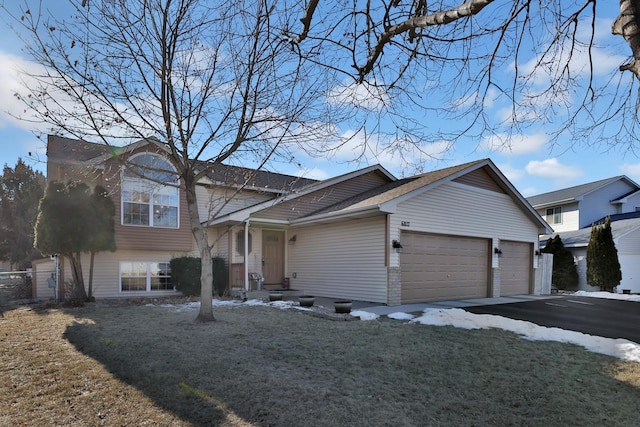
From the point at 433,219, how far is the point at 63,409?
36.7 ft

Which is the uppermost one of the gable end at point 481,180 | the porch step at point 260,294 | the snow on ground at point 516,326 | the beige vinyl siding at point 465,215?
the gable end at point 481,180

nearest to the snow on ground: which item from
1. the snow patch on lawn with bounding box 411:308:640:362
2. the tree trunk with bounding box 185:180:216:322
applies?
the snow patch on lawn with bounding box 411:308:640:362

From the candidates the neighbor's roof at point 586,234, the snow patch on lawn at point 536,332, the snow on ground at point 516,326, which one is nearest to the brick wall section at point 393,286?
the snow on ground at point 516,326

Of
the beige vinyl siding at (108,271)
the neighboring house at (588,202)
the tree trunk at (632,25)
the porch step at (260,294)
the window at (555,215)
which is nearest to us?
the tree trunk at (632,25)

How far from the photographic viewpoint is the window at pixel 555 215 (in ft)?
91.7

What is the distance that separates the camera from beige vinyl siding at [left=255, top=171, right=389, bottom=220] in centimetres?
1435

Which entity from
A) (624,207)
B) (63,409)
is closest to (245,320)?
(63,409)

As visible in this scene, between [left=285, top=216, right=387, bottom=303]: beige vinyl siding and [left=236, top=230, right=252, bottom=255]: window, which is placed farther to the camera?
[left=236, top=230, right=252, bottom=255]: window

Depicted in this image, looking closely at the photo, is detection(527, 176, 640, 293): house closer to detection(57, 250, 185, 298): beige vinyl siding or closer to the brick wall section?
the brick wall section

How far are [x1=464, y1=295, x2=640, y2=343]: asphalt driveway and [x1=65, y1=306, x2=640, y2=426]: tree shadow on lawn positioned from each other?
246cm

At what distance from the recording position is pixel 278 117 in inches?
318

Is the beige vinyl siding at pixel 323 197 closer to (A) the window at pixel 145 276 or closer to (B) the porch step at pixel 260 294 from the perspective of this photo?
(B) the porch step at pixel 260 294

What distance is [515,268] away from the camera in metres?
16.3

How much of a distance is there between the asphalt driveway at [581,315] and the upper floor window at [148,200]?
1051 centimetres
